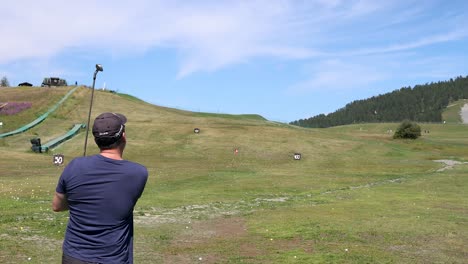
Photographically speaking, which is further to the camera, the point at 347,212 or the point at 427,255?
the point at 347,212

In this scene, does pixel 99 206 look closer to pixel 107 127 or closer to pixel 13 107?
pixel 107 127

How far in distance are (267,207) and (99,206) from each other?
18885 millimetres

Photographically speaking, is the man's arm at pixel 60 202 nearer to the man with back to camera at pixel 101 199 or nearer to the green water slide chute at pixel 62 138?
the man with back to camera at pixel 101 199

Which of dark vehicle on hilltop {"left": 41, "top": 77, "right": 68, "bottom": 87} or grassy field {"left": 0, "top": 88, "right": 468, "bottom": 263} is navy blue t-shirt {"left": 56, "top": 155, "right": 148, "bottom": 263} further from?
dark vehicle on hilltop {"left": 41, "top": 77, "right": 68, "bottom": 87}

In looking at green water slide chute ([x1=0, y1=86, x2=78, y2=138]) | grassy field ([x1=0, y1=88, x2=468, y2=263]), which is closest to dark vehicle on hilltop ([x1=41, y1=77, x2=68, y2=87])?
green water slide chute ([x1=0, y1=86, x2=78, y2=138])

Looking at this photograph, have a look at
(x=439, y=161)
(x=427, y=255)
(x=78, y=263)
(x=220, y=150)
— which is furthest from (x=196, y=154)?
(x=78, y=263)

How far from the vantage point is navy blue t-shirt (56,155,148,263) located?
5457 millimetres

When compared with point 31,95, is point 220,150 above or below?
below

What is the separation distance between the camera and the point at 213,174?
129ft

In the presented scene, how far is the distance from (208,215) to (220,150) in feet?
129

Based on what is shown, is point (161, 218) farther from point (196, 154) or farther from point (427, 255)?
point (196, 154)

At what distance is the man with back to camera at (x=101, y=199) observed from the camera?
17.9ft

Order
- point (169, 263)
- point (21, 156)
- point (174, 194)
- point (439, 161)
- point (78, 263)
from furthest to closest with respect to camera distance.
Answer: point (439, 161), point (21, 156), point (174, 194), point (169, 263), point (78, 263)

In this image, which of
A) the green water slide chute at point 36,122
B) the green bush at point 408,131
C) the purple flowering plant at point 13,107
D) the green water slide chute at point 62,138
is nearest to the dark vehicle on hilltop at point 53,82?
the green water slide chute at point 36,122
